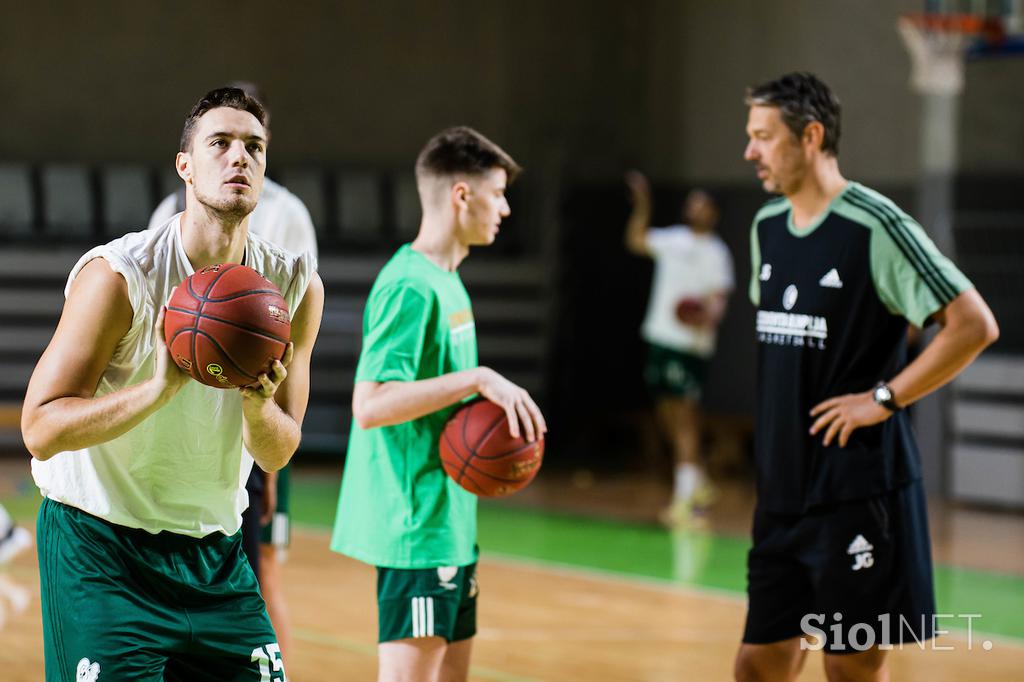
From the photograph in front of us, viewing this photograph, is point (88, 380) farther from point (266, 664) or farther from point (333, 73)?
point (333, 73)

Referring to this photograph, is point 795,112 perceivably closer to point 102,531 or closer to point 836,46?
point 102,531

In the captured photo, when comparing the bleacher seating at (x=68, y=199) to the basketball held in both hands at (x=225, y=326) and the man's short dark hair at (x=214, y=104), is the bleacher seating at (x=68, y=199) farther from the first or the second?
the basketball held in both hands at (x=225, y=326)

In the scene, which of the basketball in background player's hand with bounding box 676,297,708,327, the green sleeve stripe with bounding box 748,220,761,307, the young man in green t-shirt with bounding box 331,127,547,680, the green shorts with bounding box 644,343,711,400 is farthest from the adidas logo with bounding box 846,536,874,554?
the basketball in background player's hand with bounding box 676,297,708,327

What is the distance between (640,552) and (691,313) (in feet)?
7.02

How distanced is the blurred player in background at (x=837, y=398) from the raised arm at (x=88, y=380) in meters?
1.84

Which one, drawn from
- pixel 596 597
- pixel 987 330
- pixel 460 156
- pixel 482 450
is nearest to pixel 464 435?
pixel 482 450

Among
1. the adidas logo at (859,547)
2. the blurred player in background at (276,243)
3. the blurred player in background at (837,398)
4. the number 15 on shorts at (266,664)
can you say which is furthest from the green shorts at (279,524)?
the adidas logo at (859,547)

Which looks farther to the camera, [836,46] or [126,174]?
[126,174]

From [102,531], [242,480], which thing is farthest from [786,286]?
[102,531]

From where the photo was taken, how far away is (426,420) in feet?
12.5

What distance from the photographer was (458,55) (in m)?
13.1

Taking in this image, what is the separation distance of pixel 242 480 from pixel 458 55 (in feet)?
34.4

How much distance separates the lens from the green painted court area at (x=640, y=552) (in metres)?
6.91

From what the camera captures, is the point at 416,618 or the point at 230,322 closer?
the point at 230,322
